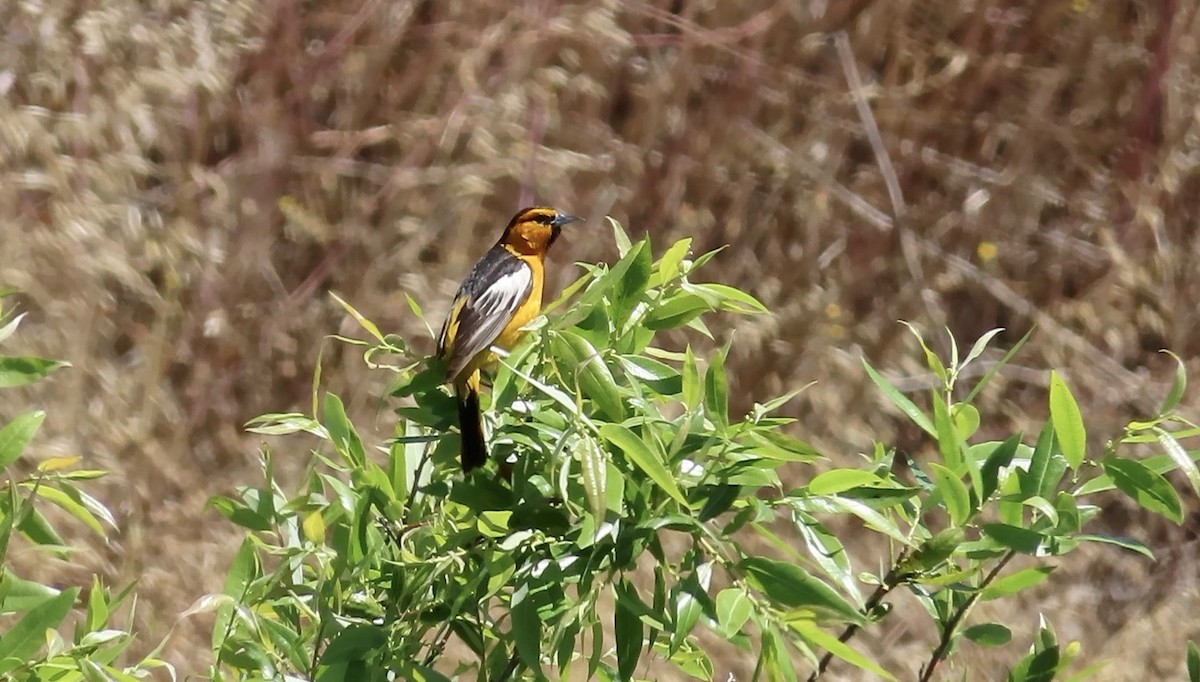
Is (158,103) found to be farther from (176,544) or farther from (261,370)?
(176,544)

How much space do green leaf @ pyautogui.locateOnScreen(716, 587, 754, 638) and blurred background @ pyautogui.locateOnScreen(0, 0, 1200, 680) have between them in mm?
3510

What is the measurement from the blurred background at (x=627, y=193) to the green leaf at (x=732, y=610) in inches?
138

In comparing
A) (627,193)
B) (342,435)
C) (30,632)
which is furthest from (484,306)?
(627,193)

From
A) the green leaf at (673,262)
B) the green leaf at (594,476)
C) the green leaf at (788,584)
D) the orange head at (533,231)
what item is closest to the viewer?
the green leaf at (594,476)

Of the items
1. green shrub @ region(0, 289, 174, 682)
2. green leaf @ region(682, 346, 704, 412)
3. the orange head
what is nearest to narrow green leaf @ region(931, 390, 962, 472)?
green leaf @ region(682, 346, 704, 412)

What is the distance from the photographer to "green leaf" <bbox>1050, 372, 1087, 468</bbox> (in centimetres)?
125

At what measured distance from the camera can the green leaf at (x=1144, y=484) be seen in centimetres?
124

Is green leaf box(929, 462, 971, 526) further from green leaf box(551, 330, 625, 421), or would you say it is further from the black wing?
the black wing

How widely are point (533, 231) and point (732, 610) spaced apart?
1.64 m

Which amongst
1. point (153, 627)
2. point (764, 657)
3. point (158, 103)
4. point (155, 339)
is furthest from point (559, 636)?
point (158, 103)

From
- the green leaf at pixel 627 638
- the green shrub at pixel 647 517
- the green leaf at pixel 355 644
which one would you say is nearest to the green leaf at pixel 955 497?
the green shrub at pixel 647 517

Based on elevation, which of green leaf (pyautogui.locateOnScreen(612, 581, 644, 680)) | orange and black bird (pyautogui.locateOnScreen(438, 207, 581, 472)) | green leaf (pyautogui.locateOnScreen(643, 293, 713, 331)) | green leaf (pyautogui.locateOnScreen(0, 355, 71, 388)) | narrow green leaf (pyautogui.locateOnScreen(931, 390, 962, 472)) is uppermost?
green leaf (pyautogui.locateOnScreen(643, 293, 713, 331))

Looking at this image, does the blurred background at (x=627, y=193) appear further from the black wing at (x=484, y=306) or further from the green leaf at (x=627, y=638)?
the green leaf at (x=627, y=638)

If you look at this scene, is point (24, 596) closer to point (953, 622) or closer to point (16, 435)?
point (16, 435)
